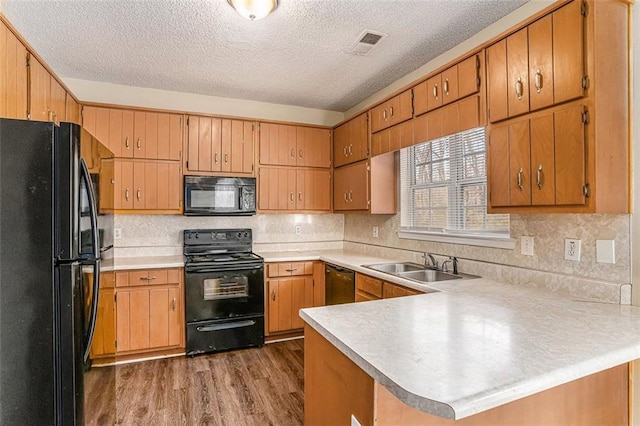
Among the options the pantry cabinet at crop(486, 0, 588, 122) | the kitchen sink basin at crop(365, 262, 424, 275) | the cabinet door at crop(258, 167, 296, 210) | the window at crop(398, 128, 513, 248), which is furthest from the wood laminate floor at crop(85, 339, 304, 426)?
the pantry cabinet at crop(486, 0, 588, 122)

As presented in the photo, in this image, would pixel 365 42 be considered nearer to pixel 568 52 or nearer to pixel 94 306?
pixel 568 52

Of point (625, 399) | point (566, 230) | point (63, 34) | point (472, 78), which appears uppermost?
point (63, 34)

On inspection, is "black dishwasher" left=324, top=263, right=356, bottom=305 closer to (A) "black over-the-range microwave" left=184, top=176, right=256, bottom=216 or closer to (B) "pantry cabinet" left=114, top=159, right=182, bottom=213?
(A) "black over-the-range microwave" left=184, top=176, right=256, bottom=216

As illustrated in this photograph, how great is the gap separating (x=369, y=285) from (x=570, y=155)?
1.69 m

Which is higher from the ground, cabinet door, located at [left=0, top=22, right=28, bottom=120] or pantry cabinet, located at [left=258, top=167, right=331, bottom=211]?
cabinet door, located at [left=0, top=22, right=28, bottom=120]

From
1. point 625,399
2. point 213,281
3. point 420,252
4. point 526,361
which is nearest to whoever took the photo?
point 526,361

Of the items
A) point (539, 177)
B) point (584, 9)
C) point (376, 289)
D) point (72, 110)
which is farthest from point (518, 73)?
point (72, 110)

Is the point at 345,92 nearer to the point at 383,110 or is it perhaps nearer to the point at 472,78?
the point at 383,110

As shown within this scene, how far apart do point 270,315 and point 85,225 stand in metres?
2.29

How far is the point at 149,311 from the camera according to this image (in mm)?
3152

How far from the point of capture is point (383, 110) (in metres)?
3.13

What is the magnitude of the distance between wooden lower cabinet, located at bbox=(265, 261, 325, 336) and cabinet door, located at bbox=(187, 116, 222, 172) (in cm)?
127

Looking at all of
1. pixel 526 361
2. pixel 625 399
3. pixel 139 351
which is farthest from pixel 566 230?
pixel 139 351

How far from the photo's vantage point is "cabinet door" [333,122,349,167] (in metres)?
3.89
